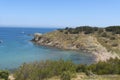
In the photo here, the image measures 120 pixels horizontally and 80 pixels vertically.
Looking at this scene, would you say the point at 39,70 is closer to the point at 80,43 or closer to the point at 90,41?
the point at 90,41

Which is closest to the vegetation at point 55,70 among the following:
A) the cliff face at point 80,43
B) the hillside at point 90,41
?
the hillside at point 90,41

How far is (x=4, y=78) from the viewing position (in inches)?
1805

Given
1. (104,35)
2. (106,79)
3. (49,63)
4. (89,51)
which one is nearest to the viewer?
(106,79)

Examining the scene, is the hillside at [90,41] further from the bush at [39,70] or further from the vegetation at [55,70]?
the bush at [39,70]

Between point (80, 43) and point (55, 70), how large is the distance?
63166 millimetres

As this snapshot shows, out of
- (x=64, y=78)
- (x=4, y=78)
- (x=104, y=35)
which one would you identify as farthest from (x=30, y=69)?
(x=104, y=35)

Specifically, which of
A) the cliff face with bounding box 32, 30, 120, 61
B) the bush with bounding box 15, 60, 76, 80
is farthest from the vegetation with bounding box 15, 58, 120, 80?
the cliff face with bounding box 32, 30, 120, 61

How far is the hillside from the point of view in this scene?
95.8 metres

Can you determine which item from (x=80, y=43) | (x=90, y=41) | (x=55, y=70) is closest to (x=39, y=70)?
(x=55, y=70)

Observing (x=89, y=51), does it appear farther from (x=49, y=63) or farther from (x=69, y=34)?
(x=49, y=63)

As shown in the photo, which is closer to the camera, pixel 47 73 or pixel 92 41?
pixel 47 73

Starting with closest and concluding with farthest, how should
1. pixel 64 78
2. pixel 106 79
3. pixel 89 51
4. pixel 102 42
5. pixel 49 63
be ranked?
1. pixel 64 78
2. pixel 106 79
3. pixel 49 63
4. pixel 89 51
5. pixel 102 42

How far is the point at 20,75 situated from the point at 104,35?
3091 inches

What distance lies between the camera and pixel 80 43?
10700 centimetres
